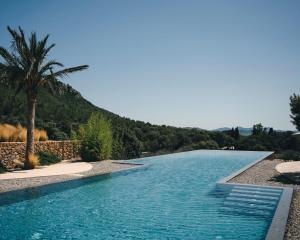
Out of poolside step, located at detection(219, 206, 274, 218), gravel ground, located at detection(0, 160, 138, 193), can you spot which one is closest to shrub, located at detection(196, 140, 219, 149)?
Answer: gravel ground, located at detection(0, 160, 138, 193)

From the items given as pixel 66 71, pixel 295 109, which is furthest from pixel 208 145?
pixel 66 71

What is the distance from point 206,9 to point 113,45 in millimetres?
5836

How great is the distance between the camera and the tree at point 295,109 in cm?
1815

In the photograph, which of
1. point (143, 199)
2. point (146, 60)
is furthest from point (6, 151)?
point (146, 60)

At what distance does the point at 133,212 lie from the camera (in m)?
7.57

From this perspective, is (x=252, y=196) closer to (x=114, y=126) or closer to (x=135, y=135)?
(x=114, y=126)

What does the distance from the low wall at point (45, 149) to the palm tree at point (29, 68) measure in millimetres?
1031

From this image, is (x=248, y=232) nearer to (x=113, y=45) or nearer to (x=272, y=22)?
(x=272, y=22)

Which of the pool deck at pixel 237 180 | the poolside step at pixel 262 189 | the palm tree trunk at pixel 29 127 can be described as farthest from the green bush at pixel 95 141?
the poolside step at pixel 262 189

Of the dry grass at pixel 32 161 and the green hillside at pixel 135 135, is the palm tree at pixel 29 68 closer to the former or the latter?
the dry grass at pixel 32 161

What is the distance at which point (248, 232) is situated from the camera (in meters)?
6.04

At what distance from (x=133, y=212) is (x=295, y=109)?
45.4 ft

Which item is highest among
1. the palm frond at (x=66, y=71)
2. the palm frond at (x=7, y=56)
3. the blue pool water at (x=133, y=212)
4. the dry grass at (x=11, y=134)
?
the palm frond at (x=7, y=56)

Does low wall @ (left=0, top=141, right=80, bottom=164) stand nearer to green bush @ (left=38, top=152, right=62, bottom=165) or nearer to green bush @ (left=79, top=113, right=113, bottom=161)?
green bush @ (left=38, top=152, right=62, bottom=165)
